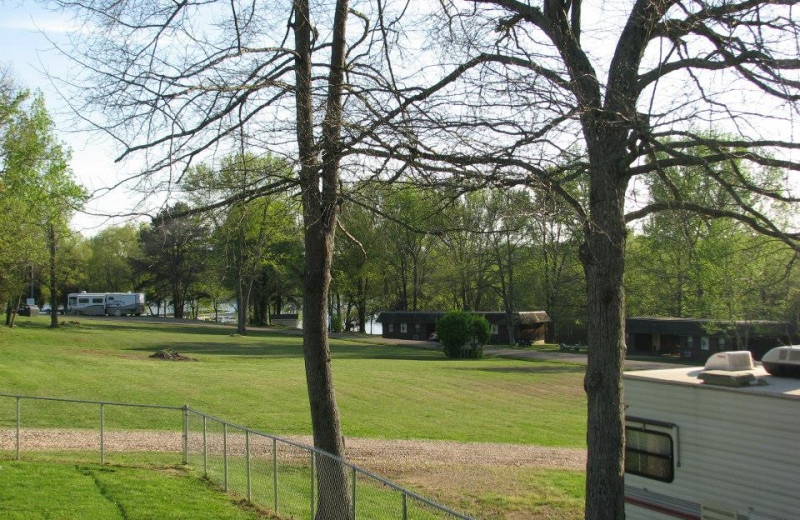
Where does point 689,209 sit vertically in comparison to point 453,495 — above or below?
above

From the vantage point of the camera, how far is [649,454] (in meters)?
9.71

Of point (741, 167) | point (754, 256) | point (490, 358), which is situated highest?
point (741, 167)

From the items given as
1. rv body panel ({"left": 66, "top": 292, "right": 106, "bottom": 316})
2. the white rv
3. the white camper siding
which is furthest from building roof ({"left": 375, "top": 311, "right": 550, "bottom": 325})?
the white camper siding

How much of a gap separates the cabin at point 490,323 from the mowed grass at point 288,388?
1765 centimetres

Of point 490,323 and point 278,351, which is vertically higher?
point 490,323

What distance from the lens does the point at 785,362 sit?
9.16m

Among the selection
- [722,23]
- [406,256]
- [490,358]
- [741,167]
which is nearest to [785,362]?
[741,167]

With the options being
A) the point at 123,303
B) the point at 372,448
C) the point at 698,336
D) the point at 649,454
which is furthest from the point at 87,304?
the point at 649,454

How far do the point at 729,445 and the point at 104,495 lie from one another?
8922mm

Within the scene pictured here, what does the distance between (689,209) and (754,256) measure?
6.94 ft

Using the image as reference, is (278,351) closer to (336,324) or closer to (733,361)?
(336,324)

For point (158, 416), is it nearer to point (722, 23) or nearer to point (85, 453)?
point (85, 453)

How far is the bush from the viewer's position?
50.4m

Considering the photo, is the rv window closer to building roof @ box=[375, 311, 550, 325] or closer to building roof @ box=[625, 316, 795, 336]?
building roof @ box=[625, 316, 795, 336]
